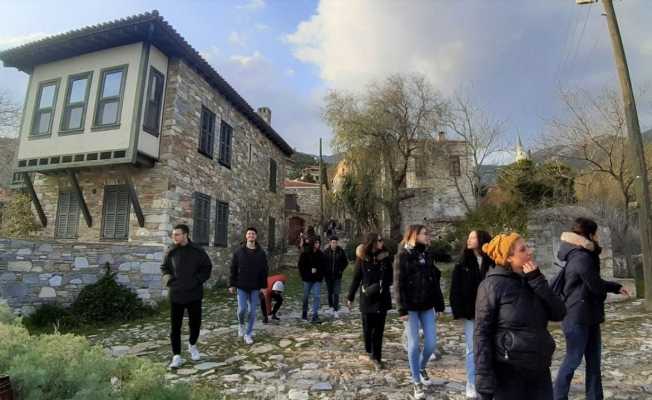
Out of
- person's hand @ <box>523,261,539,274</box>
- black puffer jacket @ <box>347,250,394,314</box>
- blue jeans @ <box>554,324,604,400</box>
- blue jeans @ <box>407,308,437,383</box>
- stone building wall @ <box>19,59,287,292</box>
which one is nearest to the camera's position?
person's hand @ <box>523,261,539,274</box>

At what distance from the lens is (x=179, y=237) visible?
211 inches

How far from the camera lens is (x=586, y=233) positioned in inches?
150

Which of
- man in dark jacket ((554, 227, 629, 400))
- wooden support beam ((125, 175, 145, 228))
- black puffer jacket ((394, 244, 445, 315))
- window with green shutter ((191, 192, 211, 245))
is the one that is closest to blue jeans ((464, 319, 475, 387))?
black puffer jacket ((394, 244, 445, 315))

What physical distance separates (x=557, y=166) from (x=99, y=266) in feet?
48.5

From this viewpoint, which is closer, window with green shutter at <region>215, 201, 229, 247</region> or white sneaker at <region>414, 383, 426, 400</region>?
white sneaker at <region>414, 383, 426, 400</region>

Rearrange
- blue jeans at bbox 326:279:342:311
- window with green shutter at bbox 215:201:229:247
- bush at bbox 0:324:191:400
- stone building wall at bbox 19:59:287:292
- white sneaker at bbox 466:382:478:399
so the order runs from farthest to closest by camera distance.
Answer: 1. window with green shutter at bbox 215:201:229:247
2. stone building wall at bbox 19:59:287:292
3. blue jeans at bbox 326:279:342:311
4. white sneaker at bbox 466:382:478:399
5. bush at bbox 0:324:191:400

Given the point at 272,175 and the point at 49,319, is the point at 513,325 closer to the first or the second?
the point at 49,319

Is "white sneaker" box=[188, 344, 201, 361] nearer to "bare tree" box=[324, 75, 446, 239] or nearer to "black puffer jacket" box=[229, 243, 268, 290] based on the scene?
"black puffer jacket" box=[229, 243, 268, 290]

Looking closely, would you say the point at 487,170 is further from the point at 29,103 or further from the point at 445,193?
the point at 29,103

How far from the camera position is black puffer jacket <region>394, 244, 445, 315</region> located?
13.9ft

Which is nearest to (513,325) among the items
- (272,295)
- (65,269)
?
(272,295)

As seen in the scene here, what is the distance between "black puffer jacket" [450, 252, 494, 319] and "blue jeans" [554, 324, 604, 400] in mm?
894

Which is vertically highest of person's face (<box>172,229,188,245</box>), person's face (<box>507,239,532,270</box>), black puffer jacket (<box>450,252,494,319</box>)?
person's face (<box>172,229,188,245</box>)

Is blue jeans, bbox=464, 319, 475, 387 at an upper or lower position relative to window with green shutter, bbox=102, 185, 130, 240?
lower
